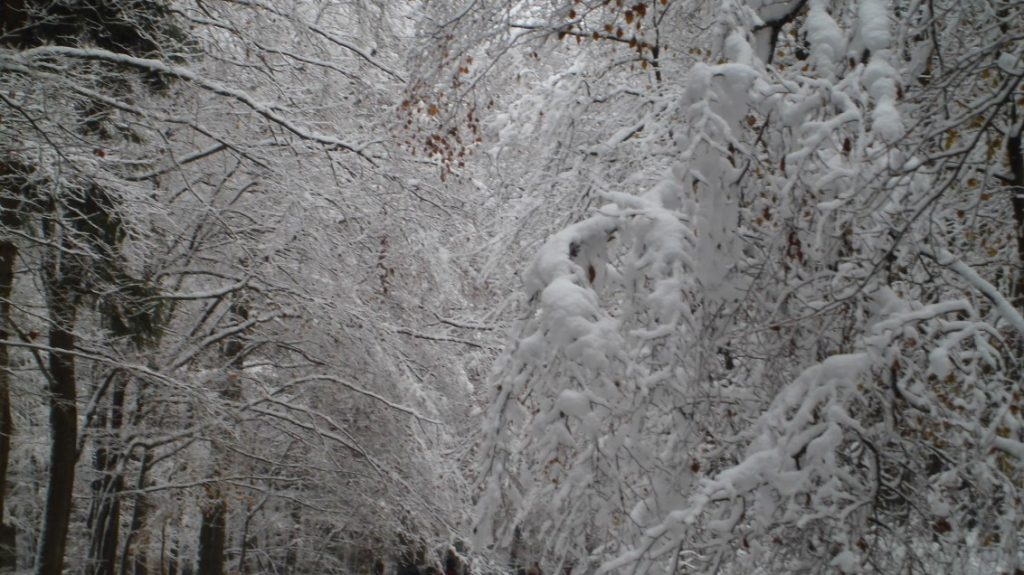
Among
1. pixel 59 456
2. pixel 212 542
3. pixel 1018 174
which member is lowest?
pixel 1018 174

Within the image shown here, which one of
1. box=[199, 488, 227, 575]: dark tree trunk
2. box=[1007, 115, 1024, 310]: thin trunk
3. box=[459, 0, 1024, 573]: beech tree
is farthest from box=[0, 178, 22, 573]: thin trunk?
box=[1007, 115, 1024, 310]: thin trunk

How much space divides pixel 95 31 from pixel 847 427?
676 cm

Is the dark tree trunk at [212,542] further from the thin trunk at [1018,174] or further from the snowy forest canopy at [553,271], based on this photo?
the thin trunk at [1018,174]

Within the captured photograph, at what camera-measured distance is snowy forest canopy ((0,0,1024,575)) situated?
2.77m

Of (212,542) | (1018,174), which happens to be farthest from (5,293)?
(1018,174)

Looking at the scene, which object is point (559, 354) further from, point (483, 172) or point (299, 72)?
point (299, 72)

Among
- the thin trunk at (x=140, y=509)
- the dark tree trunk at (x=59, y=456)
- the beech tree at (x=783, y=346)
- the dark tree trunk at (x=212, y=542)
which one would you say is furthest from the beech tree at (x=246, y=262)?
the beech tree at (x=783, y=346)

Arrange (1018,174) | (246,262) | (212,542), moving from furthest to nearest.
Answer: (212,542)
(246,262)
(1018,174)

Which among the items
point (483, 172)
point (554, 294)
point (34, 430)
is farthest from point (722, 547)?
point (34, 430)

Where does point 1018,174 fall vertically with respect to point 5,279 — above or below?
below

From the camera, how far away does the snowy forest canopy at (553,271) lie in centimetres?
277

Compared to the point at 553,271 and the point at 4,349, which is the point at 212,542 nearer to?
the point at 4,349

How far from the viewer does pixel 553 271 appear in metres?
2.89

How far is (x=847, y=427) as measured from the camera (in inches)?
110
